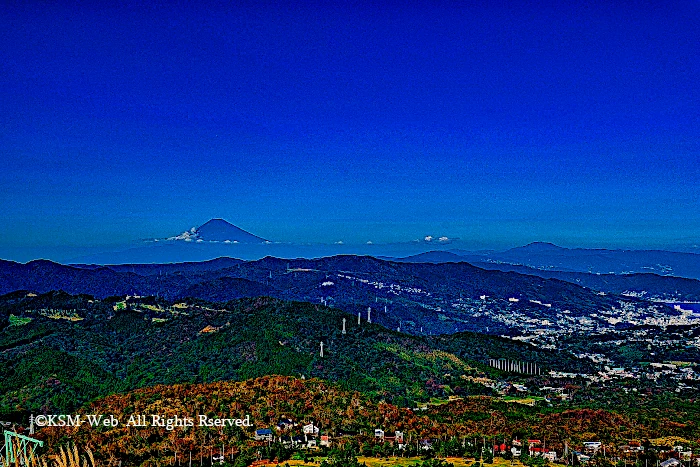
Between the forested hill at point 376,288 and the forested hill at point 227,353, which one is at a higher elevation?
the forested hill at point 376,288

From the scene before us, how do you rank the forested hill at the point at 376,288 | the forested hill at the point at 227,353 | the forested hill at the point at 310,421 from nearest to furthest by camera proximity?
the forested hill at the point at 310,421 → the forested hill at the point at 227,353 → the forested hill at the point at 376,288

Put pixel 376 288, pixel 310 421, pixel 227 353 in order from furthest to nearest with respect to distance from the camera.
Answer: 1. pixel 376 288
2. pixel 227 353
3. pixel 310 421

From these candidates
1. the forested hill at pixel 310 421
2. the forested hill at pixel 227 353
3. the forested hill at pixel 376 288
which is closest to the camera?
the forested hill at pixel 310 421

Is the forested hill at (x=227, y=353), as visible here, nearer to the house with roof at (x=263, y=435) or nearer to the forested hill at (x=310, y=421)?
the forested hill at (x=310, y=421)

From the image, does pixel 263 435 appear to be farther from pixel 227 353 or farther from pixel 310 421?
pixel 227 353

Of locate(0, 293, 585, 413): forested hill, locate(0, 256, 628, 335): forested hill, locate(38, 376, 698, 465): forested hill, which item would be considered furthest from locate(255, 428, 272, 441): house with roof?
locate(0, 256, 628, 335): forested hill

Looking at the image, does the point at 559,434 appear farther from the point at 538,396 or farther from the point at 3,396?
the point at 3,396

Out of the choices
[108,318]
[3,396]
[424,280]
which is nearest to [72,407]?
[3,396]

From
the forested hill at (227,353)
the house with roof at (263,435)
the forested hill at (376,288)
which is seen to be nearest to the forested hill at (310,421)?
the house with roof at (263,435)

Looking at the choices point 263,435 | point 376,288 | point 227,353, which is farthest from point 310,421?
point 376,288

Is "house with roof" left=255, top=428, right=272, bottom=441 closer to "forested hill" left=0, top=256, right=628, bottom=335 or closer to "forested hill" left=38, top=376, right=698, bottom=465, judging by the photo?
"forested hill" left=38, top=376, right=698, bottom=465

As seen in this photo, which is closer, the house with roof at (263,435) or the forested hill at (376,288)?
the house with roof at (263,435)

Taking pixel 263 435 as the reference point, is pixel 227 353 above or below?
above
